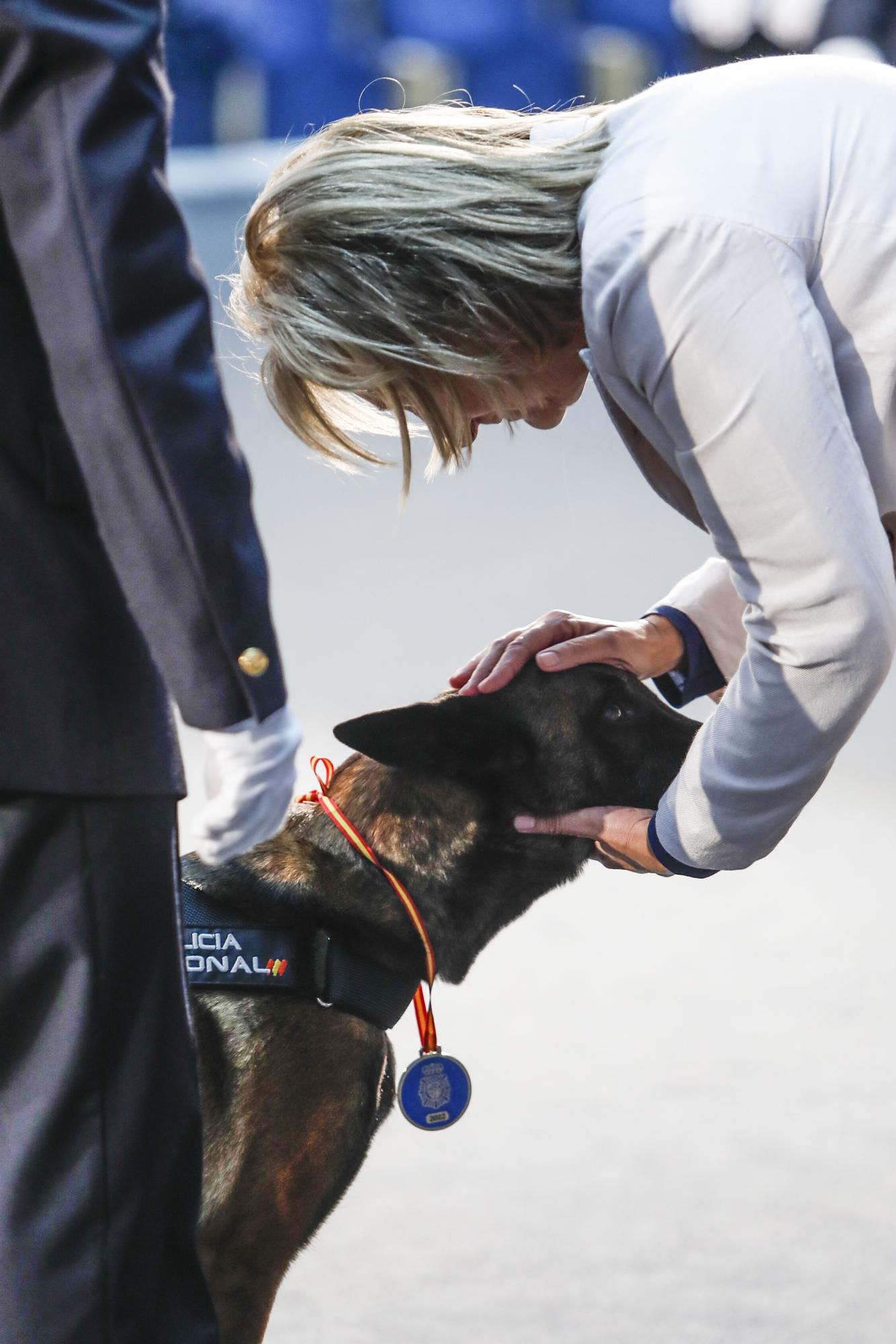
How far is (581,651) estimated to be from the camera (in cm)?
177

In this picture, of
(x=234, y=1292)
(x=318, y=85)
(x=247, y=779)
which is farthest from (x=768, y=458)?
(x=318, y=85)

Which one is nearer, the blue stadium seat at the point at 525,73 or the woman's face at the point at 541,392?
the woman's face at the point at 541,392

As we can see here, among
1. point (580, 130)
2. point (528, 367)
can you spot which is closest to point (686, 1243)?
point (528, 367)

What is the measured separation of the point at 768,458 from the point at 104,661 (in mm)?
559

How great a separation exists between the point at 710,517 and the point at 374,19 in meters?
6.30

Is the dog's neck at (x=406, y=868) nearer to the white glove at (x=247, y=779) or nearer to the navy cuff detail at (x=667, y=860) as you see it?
the navy cuff detail at (x=667, y=860)

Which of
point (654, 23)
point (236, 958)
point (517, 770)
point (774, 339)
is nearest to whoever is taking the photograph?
point (774, 339)

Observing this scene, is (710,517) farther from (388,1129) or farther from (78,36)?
(388,1129)

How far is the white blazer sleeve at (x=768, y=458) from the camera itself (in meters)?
1.08

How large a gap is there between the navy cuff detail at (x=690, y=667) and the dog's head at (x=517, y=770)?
0.13 ft

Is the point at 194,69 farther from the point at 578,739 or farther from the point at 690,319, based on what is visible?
the point at 690,319

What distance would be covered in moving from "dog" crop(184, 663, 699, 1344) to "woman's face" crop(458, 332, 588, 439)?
40 cm

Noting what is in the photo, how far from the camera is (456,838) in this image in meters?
1.71

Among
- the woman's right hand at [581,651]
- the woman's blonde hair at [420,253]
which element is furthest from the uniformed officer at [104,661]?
the woman's right hand at [581,651]
